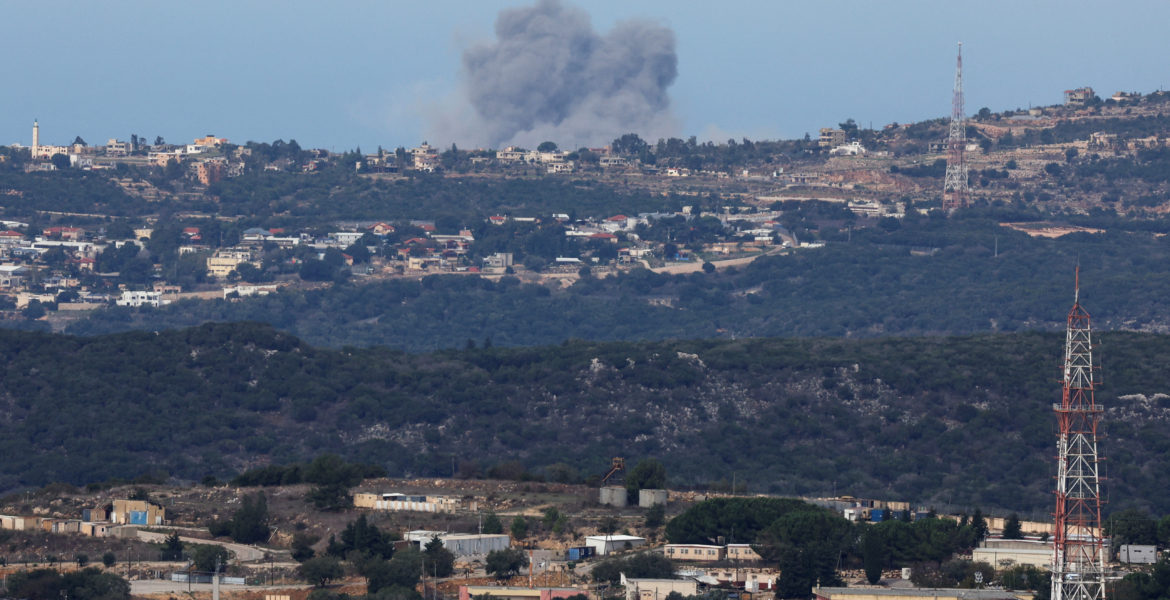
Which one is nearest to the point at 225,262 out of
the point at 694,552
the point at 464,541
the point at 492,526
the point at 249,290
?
the point at 249,290

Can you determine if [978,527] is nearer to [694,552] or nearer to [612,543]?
[694,552]

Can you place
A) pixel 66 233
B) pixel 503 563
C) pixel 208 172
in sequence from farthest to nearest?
pixel 208 172 < pixel 66 233 < pixel 503 563

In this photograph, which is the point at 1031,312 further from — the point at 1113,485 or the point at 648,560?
the point at 648,560

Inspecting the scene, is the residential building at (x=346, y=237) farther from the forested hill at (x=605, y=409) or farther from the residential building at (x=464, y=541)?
the residential building at (x=464, y=541)

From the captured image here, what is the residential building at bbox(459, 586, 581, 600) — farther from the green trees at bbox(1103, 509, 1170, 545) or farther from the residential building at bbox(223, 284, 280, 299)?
the residential building at bbox(223, 284, 280, 299)

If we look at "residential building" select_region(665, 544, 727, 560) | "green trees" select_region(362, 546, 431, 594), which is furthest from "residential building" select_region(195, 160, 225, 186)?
"green trees" select_region(362, 546, 431, 594)
